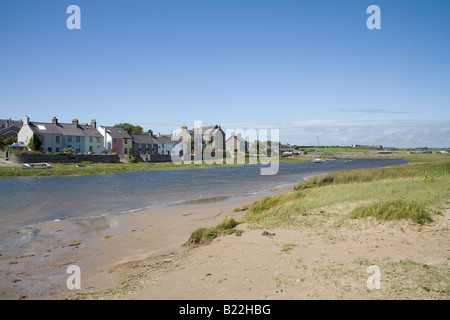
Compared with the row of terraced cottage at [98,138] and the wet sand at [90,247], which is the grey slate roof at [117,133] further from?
the wet sand at [90,247]

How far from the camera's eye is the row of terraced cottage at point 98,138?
2975 inches

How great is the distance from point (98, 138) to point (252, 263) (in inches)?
3362

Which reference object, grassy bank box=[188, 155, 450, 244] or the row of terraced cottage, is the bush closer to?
grassy bank box=[188, 155, 450, 244]

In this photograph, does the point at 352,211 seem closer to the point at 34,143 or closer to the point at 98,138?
the point at 34,143

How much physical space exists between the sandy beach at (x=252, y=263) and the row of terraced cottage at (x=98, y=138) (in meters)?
69.5

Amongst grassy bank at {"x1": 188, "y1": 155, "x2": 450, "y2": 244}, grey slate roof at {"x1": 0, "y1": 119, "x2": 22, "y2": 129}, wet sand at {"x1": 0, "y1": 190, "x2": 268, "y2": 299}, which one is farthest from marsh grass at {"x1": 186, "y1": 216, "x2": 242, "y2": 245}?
grey slate roof at {"x1": 0, "y1": 119, "x2": 22, "y2": 129}

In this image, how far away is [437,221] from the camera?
37.0 ft

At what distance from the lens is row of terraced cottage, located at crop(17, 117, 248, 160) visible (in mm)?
75562

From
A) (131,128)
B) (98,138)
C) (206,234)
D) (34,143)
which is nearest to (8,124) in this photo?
(98,138)

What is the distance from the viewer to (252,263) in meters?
8.54

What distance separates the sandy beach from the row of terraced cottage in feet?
228

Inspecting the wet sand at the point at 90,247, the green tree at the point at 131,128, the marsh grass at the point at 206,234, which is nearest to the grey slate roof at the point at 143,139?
the green tree at the point at 131,128

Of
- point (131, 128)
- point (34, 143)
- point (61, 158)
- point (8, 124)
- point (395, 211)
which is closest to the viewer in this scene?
point (395, 211)
